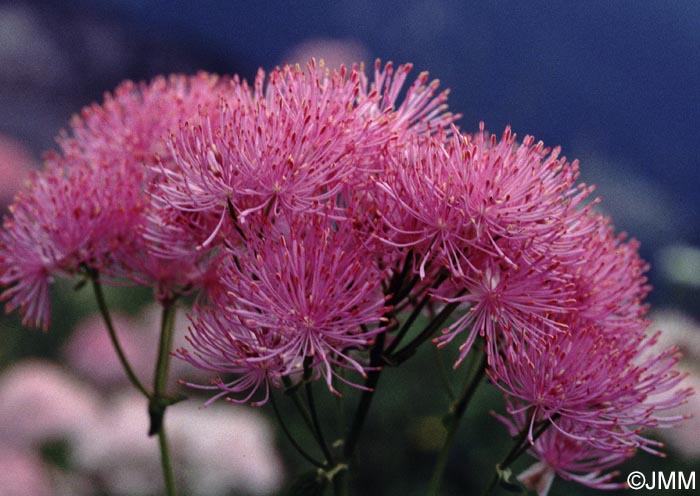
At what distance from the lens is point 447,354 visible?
3.73ft

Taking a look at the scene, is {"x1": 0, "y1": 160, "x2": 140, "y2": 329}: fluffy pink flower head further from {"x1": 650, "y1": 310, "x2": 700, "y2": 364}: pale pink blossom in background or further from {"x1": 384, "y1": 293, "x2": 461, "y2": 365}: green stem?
{"x1": 650, "y1": 310, "x2": 700, "y2": 364}: pale pink blossom in background

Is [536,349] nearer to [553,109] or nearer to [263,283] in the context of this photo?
[263,283]

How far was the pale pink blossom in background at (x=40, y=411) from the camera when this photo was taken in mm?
907

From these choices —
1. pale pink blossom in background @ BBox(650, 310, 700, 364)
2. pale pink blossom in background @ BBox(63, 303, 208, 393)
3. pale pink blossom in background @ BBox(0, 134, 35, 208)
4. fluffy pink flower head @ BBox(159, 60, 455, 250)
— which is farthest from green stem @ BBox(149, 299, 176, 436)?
pale pink blossom in background @ BBox(0, 134, 35, 208)

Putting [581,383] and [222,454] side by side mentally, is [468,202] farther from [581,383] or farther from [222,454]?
[222,454]

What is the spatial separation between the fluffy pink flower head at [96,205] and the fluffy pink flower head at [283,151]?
0.07 metres

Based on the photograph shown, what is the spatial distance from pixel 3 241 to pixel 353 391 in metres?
0.60

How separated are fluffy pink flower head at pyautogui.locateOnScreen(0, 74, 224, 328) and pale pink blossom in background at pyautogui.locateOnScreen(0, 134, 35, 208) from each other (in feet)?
3.11

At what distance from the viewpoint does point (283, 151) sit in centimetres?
45

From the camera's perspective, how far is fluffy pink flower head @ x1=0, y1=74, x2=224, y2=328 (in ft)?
1.81

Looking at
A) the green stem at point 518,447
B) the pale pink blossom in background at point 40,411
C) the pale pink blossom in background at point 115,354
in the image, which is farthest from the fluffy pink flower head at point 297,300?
the pale pink blossom in background at point 115,354

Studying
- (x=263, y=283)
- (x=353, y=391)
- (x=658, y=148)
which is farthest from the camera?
(x=658, y=148)

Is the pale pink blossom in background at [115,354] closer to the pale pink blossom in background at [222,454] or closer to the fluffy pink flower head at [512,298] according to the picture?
the pale pink blossom in background at [222,454]

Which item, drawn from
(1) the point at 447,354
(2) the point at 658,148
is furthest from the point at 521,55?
(1) the point at 447,354
